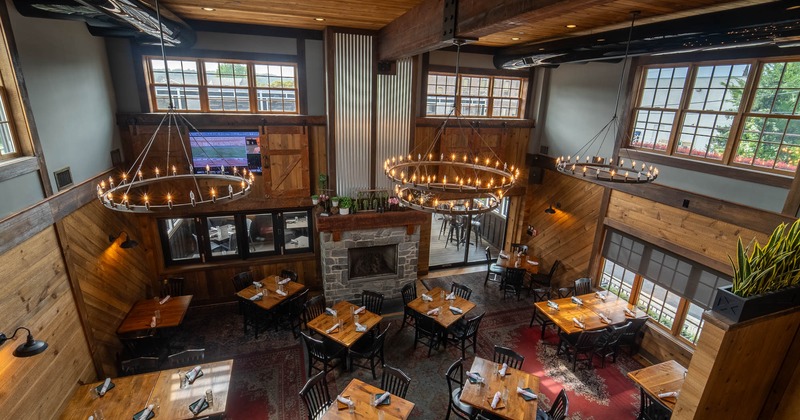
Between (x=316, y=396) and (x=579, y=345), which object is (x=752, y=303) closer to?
(x=579, y=345)

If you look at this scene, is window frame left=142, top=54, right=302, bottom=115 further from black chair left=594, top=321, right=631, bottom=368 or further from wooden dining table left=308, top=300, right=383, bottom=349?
black chair left=594, top=321, right=631, bottom=368

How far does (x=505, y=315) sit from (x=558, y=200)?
10.7 ft

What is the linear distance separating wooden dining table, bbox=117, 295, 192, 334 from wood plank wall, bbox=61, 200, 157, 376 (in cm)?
15

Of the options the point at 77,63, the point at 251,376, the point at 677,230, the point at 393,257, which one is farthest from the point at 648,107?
the point at 77,63

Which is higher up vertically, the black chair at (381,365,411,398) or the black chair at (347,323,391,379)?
the black chair at (381,365,411,398)

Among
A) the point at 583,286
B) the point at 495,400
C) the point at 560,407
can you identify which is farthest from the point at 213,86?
the point at 583,286

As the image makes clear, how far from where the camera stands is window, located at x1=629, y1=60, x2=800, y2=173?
5562 mm

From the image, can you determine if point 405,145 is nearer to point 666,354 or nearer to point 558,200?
point 558,200

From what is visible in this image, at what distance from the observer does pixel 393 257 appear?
9.22 metres

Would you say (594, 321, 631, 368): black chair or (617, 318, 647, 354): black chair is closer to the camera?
(594, 321, 631, 368): black chair

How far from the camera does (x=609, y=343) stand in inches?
278

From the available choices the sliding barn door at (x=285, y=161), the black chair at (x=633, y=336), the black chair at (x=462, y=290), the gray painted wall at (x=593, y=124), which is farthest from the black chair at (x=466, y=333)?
the sliding barn door at (x=285, y=161)

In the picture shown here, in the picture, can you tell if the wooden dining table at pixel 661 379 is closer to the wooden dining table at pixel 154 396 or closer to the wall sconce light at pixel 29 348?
the wooden dining table at pixel 154 396

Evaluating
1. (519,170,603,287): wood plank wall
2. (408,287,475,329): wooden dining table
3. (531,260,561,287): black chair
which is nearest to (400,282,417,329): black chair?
(408,287,475,329): wooden dining table
